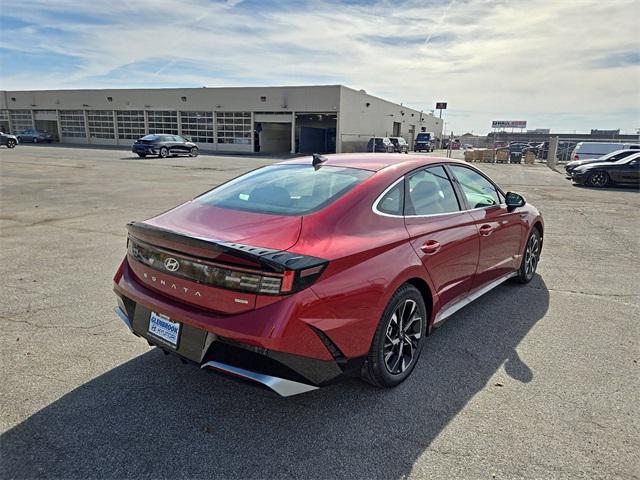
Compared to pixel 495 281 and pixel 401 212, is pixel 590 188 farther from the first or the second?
pixel 401 212

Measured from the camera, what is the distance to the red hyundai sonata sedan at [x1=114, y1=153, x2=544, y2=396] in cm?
232

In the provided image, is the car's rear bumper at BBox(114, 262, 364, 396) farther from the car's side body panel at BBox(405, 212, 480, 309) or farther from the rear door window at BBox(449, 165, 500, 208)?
the rear door window at BBox(449, 165, 500, 208)

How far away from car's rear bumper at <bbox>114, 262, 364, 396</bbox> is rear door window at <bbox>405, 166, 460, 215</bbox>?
1.28 metres

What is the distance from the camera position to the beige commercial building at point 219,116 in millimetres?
40094

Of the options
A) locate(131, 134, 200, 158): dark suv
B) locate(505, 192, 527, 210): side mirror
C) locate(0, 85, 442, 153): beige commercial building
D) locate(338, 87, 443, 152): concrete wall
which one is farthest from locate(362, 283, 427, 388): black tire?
locate(338, 87, 443, 152): concrete wall

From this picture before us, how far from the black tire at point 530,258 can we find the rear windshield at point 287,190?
2840 mm

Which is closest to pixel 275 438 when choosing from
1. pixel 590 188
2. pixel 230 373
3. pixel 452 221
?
pixel 230 373

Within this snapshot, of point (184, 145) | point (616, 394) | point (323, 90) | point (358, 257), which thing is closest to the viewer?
point (358, 257)

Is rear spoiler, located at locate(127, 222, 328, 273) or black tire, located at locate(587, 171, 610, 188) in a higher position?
rear spoiler, located at locate(127, 222, 328, 273)

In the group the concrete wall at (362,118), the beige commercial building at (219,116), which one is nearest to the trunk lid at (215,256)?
the beige commercial building at (219,116)

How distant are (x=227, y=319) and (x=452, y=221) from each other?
207 centimetres

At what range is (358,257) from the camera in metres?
2.58

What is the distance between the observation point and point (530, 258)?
5.23m

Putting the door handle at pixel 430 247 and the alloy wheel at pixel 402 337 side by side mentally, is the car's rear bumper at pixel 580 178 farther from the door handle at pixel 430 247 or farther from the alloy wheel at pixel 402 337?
the alloy wheel at pixel 402 337
